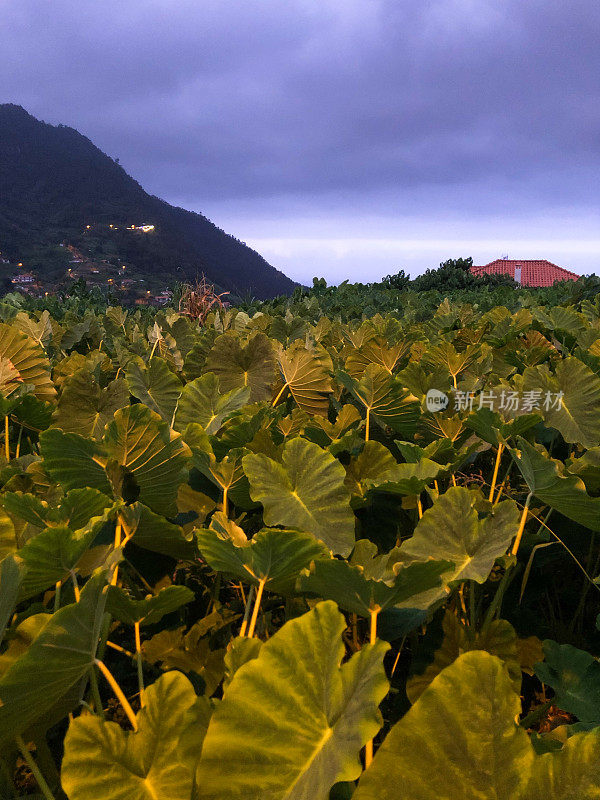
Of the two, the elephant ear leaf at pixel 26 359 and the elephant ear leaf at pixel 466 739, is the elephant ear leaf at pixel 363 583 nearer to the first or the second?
the elephant ear leaf at pixel 466 739

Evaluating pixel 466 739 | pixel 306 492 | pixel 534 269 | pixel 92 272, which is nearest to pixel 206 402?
pixel 306 492

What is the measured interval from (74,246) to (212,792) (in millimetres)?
80746

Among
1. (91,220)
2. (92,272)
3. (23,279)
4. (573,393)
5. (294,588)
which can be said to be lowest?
(294,588)

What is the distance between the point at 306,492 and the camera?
0.92 metres

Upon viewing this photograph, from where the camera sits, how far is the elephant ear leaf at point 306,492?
868 millimetres

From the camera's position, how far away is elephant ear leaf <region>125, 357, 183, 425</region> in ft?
4.65

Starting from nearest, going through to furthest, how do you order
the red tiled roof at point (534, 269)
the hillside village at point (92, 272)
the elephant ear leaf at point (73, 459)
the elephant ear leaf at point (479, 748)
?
the elephant ear leaf at point (479, 748) < the elephant ear leaf at point (73, 459) < the red tiled roof at point (534, 269) < the hillside village at point (92, 272)

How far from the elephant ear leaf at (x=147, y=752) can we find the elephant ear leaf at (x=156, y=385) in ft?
3.20

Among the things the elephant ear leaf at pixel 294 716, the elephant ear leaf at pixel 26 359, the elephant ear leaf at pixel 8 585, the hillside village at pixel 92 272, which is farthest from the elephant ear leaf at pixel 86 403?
the hillside village at pixel 92 272

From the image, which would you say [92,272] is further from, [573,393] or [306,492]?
[306,492]

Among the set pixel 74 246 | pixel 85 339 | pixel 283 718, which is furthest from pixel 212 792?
pixel 74 246

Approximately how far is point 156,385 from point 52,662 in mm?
999

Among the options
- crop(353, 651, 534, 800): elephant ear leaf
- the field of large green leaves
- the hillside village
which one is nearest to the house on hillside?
the hillside village

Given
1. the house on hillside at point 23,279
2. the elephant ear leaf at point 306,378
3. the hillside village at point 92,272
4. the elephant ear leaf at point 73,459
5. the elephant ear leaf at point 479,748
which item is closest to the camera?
the elephant ear leaf at point 479,748
